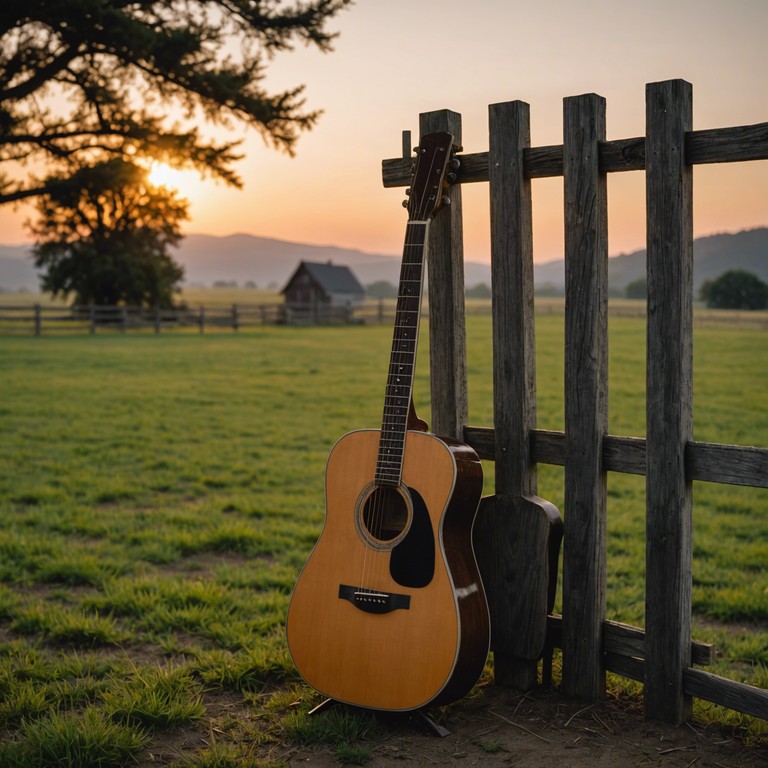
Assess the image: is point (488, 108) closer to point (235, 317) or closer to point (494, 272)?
point (494, 272)

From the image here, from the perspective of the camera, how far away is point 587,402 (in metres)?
3.39

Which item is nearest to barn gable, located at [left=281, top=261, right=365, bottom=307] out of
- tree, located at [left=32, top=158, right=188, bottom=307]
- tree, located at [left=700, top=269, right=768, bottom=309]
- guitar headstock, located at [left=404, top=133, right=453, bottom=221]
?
tree, located at [left=32, top=158, right=188, bottom=307]

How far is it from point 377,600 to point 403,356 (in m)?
1.08

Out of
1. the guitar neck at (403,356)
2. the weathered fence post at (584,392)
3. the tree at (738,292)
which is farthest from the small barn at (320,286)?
the weathered fence post at (584,392)

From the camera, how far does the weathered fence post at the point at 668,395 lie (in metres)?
3.06

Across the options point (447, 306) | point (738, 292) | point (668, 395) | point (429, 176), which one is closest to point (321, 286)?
point (738, 292)

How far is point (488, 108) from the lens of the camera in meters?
3.56

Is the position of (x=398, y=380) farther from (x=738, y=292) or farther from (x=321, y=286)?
(x=738, y=292)

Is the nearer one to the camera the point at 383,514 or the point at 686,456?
the point at 686,456

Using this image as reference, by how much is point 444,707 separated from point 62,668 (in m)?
1.91

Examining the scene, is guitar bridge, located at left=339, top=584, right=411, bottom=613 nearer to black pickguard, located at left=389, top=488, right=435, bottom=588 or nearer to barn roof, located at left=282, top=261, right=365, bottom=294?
black pickguard, located at left=389, top=488, right=435, bottom=588

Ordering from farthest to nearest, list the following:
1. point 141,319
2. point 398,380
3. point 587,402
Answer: point 141,319
point 398,380
point 587,402

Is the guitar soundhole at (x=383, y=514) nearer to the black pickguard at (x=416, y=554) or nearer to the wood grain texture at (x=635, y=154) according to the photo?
the black pickguard at (x=416, y=554)

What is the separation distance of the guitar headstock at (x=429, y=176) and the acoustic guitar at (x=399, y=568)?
10mm
